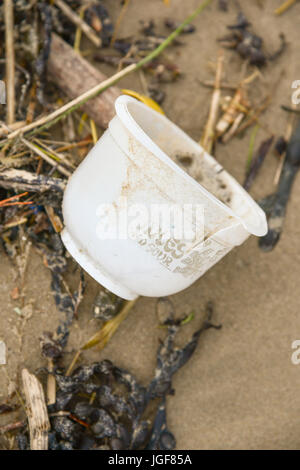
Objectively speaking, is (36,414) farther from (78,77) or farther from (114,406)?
(78,77)

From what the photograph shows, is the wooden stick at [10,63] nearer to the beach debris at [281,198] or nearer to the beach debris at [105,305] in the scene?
the beach debris at [105,305]

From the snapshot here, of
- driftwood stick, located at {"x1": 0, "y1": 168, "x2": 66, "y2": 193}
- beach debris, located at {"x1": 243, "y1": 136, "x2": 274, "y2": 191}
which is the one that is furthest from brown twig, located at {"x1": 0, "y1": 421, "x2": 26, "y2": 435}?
beach debris, located at {"x1": 243, "y1": 136, "x2": 274, "y2": 191}

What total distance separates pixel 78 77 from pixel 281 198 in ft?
3.43

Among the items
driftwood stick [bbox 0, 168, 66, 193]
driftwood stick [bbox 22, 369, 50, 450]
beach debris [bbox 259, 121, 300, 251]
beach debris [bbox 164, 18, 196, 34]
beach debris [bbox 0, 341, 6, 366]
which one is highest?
beach debris [bbox 164, 18, 196, 34]

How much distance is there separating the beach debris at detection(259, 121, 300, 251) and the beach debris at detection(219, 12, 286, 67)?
0.40 m

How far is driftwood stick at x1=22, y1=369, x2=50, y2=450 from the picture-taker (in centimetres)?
170

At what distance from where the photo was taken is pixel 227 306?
199 centimetres

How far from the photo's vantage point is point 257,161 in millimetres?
2066

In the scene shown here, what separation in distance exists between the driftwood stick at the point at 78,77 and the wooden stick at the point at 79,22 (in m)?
0.17

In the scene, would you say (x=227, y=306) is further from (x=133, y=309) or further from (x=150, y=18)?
(x=150, y=18)

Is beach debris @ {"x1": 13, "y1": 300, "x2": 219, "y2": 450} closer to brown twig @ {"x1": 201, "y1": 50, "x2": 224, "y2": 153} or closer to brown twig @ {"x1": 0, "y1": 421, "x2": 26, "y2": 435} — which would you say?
brown twig @ {"x1": 0, "y1": 421, "x2": 26, "y2": 435}

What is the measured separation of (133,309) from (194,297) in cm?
28

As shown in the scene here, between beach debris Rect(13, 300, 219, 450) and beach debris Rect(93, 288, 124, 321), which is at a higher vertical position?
beach debris Rect(93, 288, 124, 321)
